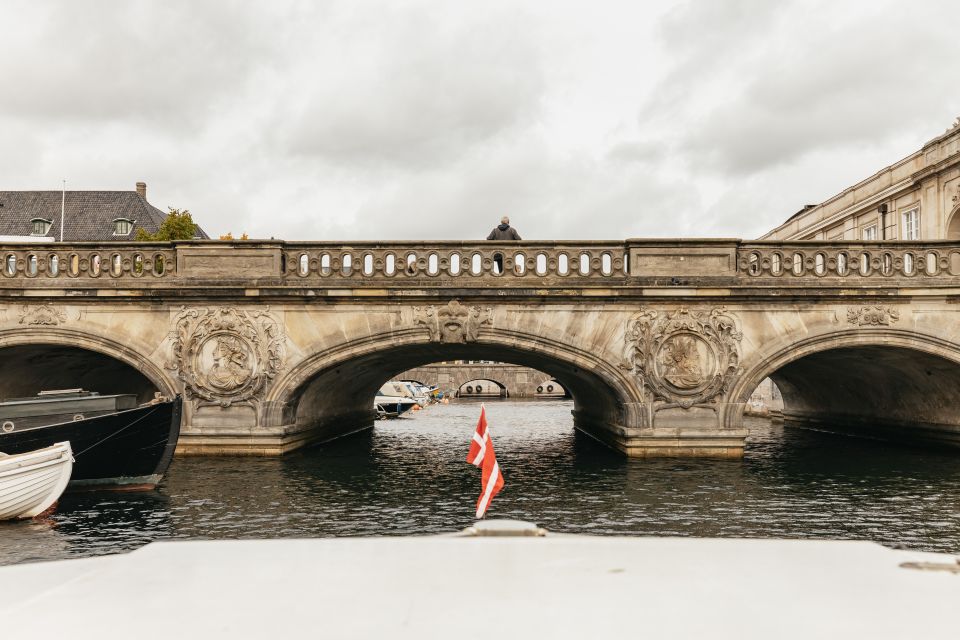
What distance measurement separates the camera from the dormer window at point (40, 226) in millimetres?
52812

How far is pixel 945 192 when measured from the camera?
24656 millimetres

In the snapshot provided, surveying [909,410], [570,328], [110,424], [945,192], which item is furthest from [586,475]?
[945,192]

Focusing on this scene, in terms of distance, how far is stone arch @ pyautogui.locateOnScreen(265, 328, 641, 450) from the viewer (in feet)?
56.3

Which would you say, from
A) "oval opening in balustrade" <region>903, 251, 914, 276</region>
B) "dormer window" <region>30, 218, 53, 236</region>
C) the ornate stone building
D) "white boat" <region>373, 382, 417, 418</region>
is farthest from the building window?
"dormer window" <region>30, 218, 53, 236</region>

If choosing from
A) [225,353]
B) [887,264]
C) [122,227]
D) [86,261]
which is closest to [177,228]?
[122,227]

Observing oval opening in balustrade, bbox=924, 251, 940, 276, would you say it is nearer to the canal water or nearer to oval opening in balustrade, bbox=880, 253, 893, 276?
oval opening in balustrade, bbox=880, 253, 893, 276

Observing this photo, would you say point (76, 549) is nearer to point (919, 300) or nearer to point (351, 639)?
point (351, 639)

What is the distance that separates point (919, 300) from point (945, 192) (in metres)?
10.4

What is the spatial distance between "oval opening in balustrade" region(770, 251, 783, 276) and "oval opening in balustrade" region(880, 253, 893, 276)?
2404 millimetres

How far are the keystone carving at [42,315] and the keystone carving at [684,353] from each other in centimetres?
1368

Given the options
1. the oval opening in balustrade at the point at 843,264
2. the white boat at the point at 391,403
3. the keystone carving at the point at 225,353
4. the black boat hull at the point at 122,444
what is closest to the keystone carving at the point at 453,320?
the keystone carving at the point at 225,353

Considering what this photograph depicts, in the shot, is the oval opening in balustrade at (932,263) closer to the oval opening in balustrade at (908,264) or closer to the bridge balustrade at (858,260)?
the bridge balustrade at (858,260)

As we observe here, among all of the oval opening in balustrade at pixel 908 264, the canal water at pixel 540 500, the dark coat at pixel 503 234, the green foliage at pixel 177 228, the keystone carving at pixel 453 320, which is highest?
the green foliage at pixel 177 228

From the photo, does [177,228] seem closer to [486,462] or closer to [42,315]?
[42,315]
